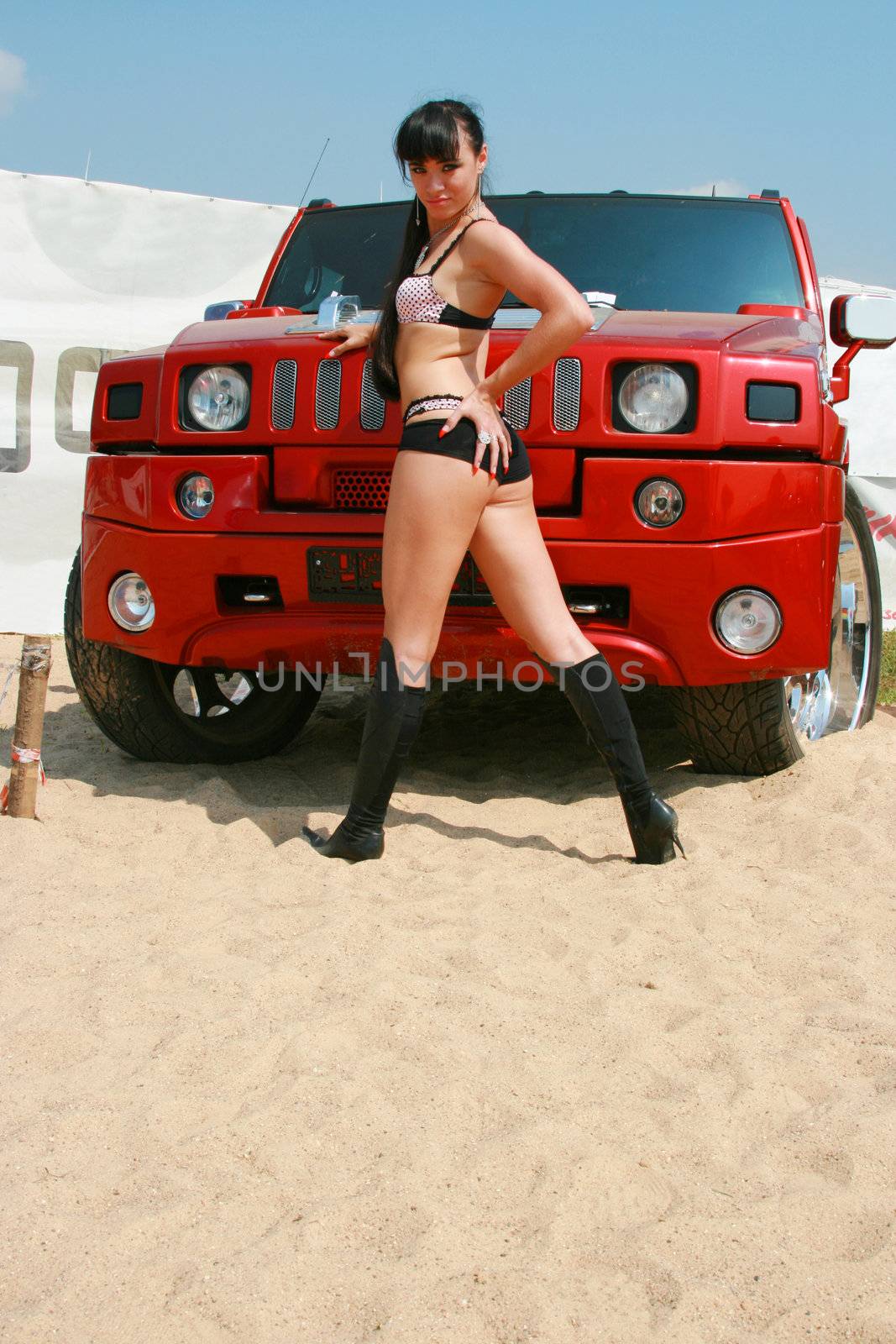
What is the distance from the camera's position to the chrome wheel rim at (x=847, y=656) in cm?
492

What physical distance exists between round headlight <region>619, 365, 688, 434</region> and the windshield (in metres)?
0.93

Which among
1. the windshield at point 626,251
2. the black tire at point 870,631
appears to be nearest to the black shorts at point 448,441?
the windshield at point 626,251

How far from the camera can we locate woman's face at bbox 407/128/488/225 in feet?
9.78

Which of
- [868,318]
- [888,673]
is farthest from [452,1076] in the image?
[888,673]

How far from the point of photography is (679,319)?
3703 millimetres

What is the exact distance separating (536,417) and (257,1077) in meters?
1.91

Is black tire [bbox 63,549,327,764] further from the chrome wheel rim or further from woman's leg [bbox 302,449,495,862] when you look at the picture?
the chrome wheel rim

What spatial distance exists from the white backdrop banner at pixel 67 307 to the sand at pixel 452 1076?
476 centimetres

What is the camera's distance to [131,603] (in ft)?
12.8

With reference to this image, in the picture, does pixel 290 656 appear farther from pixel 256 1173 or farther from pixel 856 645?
pixel 856 645

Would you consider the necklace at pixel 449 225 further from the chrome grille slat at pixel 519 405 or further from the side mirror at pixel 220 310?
the side mirror at pixel 220 310

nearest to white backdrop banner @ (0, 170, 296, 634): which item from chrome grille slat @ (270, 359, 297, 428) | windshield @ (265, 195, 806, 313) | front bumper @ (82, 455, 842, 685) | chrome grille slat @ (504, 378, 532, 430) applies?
windshield @ (265, 195, 806, 313)

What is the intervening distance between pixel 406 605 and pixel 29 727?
125 centimetres

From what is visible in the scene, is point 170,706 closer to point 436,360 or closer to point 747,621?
point 436,360
